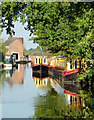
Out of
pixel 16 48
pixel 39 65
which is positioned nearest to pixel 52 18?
pixel 39 65

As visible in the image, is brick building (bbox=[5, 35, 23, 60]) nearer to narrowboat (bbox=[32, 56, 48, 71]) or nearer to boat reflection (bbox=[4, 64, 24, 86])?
narrowboat (bbox=[32, 56, 48, 71])

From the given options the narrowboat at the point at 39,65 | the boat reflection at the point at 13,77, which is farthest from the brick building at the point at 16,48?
the boat reflection at the point at 13,77

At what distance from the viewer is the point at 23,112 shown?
14.6 metres

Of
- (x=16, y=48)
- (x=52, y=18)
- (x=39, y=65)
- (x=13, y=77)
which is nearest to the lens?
(x=52, y=18)

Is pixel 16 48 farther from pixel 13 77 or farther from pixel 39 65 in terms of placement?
pixel 13 77

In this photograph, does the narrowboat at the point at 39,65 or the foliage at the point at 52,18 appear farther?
the narrowboat at the point at 39,65

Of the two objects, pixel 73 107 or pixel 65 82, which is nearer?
pixel 73 107

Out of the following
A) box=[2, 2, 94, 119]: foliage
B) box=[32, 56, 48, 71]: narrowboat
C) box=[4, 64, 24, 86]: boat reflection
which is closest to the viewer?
box=[2, 2, 94, 119]: foliage

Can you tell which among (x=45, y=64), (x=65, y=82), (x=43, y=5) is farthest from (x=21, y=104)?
(x=45, y=64)

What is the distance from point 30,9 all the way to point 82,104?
12748 mm

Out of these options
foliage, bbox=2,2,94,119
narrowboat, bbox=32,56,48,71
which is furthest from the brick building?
foliage, bbox=2,2,94,119

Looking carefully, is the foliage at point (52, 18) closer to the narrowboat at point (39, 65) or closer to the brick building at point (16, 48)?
the narrowboat at point (39, 65)

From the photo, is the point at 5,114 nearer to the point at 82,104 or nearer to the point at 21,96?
the point at 82,104

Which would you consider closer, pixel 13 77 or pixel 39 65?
pixel 13 77
